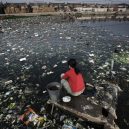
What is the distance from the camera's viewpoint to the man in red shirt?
5.33 metres

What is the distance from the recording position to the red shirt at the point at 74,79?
536cm

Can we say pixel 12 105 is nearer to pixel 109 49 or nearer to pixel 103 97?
pixel 103 97

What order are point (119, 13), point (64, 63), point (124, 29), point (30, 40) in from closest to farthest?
point (64, 63) < point (30, 40) < point (124, 29) < point (119, 13)

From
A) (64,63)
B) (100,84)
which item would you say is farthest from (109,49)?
(100,84)

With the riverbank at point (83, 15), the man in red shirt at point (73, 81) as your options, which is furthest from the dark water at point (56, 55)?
the riverbank at point (83, 15)

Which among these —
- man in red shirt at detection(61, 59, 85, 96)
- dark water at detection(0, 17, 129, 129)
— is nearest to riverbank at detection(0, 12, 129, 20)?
dark water at detection(0, 17, 129, 129)

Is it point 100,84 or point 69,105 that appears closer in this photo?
point 69,105

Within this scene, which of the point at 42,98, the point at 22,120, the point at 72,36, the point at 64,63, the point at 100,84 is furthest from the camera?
the point at 72,36

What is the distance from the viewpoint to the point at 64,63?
892cm

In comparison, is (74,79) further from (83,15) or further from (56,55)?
(83,15)

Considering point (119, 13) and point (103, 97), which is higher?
point (103, 97)

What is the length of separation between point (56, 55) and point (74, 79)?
4.55m

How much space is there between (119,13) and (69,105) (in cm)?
2001

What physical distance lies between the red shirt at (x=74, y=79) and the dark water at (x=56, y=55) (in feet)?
4.18
